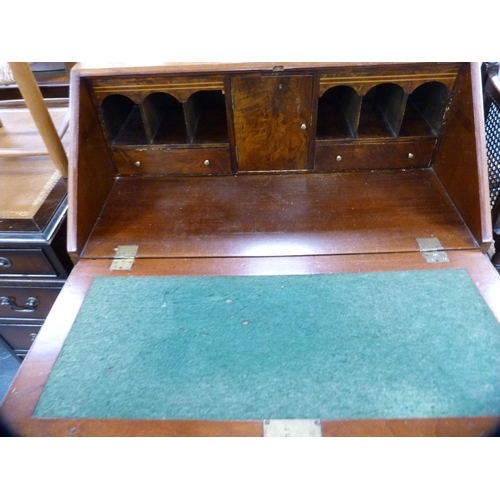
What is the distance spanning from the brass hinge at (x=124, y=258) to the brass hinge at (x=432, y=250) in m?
0.80

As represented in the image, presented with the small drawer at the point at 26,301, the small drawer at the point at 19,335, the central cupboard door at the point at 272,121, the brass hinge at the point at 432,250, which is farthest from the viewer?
the small drawer at the point at 19,335

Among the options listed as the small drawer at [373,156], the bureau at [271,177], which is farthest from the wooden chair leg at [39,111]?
the small drawer at [373,156]

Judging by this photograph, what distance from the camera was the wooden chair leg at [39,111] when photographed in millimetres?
1165

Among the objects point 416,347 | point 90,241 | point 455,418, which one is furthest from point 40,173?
point 455,418

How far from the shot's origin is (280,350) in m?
0.85

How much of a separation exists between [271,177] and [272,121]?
0.19 m

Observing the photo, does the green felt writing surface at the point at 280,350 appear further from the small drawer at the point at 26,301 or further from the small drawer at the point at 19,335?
the small drawer at the point at 19,335

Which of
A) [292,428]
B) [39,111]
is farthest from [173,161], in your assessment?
[292,428]

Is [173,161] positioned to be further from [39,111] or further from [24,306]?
[24,306]

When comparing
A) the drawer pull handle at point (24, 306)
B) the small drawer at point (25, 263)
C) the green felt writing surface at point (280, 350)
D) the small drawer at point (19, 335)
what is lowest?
the small drawer at point (19, 335)

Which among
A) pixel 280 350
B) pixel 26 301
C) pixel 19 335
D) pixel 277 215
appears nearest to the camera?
pixel 280 350

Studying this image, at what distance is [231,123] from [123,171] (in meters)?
0.43

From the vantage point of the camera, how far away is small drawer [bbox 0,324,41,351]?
1.59 metres
